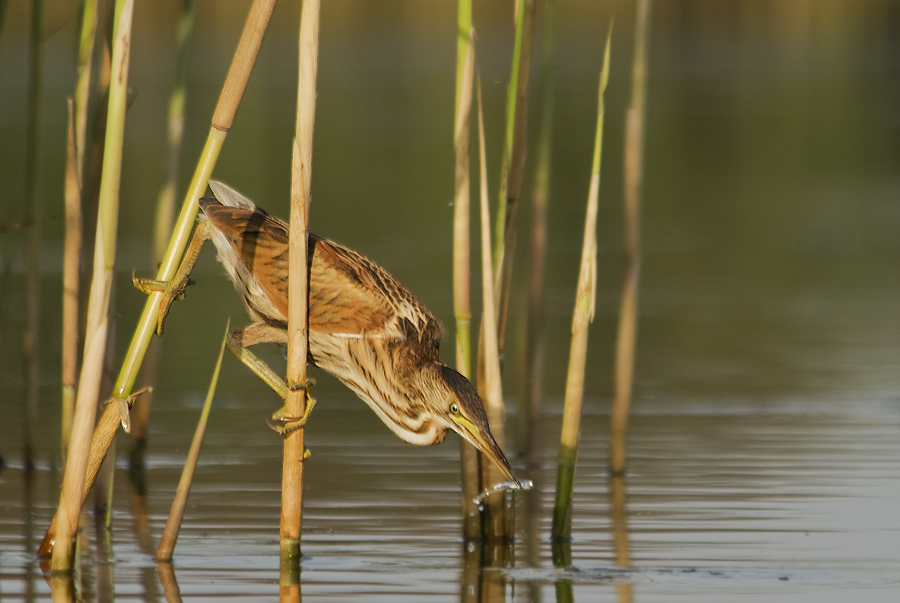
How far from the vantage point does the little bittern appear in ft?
16.6

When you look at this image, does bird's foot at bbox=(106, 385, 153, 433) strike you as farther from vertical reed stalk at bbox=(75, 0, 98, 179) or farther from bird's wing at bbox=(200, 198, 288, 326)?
vertical reed stalk at bbox=(75, 0, 98, 179)

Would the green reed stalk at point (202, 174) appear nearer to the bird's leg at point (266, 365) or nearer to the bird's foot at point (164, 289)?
the bird's foot at point (164, 289)

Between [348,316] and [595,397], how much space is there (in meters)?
3.38

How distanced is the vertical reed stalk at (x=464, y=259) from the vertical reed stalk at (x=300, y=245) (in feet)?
2.86

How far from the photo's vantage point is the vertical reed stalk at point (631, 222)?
650 cm

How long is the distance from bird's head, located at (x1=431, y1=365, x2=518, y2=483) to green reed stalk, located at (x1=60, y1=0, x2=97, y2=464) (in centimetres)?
150

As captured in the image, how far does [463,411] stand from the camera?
4797 mm

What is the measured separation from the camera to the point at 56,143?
68.5ft

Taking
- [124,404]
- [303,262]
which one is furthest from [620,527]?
[124,404]

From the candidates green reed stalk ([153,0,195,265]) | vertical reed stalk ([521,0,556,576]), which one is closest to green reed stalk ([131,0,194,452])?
green reed stalk ([153,0,195,265])

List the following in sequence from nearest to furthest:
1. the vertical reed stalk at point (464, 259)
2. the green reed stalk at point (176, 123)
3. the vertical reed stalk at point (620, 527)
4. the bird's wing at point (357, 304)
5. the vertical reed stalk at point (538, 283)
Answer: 1. the vertical reed stalk at point (620, 527)
2. the bird's wing at point (357, 304)
3. the vertical reed stalk at point (464, 259)
4. the green reed stalk at point (176, 123)
5. the vertical reed stalk at point (538, 283)

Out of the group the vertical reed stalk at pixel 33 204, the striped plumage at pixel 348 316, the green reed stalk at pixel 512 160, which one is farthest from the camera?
the vertical reed stalk at pixel 33 204

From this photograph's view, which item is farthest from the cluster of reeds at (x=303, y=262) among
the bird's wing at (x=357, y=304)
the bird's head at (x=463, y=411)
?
the bird's head at (x=463, y=411)

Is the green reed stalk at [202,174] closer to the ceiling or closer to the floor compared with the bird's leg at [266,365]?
closer to the ceiling
